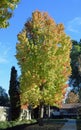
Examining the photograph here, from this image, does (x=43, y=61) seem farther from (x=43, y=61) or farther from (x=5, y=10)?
(x=5, y=10)

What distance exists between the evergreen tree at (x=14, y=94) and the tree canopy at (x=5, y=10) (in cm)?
2196

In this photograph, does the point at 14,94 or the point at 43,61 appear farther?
the point at 14,94

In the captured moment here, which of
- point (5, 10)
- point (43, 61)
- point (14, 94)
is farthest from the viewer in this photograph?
point (14, 94)

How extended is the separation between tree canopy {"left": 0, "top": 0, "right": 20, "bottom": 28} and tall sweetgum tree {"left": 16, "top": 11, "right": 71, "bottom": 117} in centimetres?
2021

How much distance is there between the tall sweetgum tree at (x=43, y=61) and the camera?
34375mm

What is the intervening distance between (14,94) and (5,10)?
23.3 metres

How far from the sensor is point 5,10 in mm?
14047

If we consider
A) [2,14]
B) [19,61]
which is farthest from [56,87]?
[2,14]

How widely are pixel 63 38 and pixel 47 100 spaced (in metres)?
6.23

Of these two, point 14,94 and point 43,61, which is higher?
point 43,61

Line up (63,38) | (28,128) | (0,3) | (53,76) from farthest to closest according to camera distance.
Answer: (63,38) < (53,76) < (28,128) < (0,3)

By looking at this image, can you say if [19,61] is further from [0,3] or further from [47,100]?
[0,3]

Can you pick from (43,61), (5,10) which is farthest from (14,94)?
(5,10)

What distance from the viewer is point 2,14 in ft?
45.6
